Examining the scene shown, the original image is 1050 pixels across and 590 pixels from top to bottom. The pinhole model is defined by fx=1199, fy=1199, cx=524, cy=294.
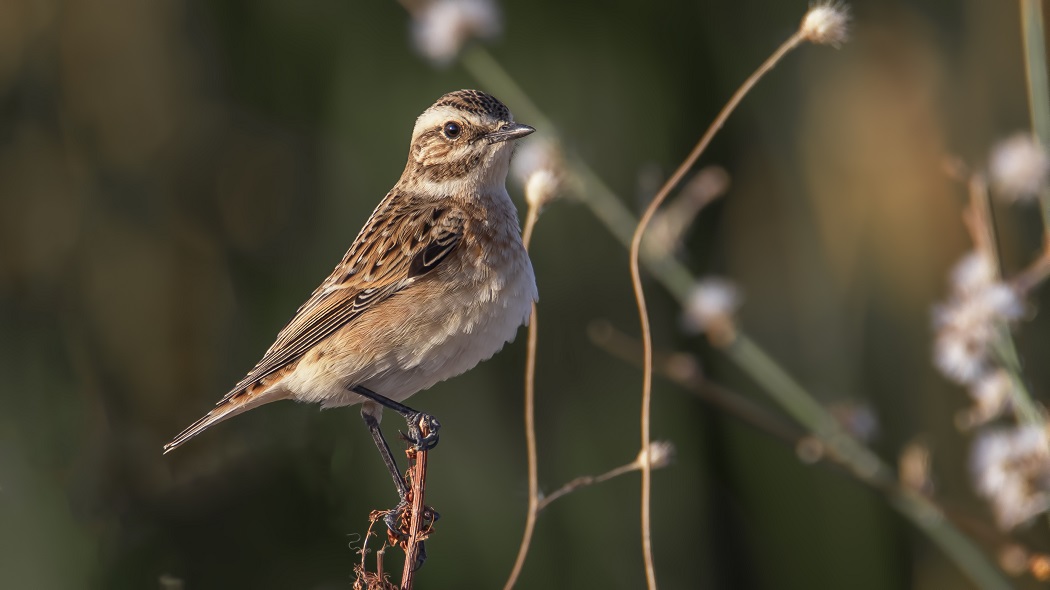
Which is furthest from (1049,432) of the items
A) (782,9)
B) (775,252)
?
(782,9)

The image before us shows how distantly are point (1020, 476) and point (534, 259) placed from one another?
105 inches

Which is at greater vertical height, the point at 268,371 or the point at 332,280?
the point at 332,280

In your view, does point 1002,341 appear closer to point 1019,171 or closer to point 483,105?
point 1019,171

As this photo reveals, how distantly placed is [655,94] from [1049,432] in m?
2.91

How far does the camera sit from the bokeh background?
5137mm

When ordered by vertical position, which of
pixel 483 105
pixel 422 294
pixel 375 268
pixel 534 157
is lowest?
pixel 422 294

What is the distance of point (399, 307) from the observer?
3.59m

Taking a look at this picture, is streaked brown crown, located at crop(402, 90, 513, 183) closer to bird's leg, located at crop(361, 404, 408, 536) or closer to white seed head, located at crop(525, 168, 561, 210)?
bird's leg, located at crop(361, 404, 408, 536)

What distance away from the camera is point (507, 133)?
3850 mm

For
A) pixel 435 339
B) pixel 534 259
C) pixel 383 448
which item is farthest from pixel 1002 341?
pixel 534 259

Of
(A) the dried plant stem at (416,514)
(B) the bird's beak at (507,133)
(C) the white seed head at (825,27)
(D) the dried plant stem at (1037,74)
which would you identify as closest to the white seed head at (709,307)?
(B) the bird's beak at (507,133)

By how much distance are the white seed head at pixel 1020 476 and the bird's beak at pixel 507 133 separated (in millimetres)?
1697

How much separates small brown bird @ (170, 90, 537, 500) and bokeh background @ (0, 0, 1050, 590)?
1419mm

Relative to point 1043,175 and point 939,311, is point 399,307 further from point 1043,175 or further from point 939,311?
point 1043,175
